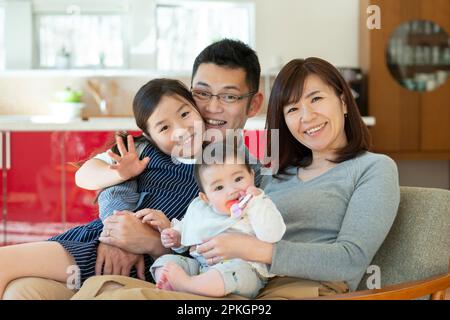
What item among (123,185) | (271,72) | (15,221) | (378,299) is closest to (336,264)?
(378,299)

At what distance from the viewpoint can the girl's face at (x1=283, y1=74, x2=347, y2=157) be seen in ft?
3.32

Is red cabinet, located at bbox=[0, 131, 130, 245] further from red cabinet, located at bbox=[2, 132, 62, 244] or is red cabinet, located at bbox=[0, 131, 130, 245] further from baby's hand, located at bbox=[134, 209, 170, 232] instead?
baby's hand, located at bbox=[134, 209, 170, 232]

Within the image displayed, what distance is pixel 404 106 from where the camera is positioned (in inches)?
120

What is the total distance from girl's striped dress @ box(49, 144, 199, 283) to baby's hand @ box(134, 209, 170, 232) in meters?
0.05

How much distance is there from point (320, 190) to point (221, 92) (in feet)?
0.81

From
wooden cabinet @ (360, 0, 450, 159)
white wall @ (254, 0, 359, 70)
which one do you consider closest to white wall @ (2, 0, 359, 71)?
white wall @ (254, 0, 359, 70)

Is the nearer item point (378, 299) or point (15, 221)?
point (378, 299)

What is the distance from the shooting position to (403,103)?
306 centimetres

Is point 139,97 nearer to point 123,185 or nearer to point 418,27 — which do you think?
point 123,185

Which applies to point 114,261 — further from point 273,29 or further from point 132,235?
point 273,29

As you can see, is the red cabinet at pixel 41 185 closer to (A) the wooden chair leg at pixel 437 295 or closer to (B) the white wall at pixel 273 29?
(B) the white wall at pixel 273 29

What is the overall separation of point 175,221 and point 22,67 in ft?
7.63
